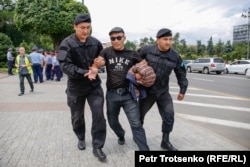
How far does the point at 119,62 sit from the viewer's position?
4.64m

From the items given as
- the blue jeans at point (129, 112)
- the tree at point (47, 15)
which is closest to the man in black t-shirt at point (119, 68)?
the blue jeans at point (129, 112)

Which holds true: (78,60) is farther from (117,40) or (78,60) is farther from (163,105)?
(163,105)

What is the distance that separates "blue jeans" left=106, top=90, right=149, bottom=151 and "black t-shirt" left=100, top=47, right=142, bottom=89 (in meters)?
0.16

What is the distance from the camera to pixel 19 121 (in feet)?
23.7

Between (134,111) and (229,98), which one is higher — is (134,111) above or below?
above

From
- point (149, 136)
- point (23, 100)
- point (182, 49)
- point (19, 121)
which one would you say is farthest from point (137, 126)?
point (182, 49)

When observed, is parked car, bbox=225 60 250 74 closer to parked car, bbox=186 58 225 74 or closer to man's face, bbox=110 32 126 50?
parked car, bbox=186 58 225 74

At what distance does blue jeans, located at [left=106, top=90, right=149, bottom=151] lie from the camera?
175 inches

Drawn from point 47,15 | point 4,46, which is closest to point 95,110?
point 47,15

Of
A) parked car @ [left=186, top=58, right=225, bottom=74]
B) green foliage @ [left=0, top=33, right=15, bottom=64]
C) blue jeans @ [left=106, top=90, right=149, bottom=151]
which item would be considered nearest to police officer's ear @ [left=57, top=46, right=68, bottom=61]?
blue jeans @ [left=106, top=90, right=149, bottom=151]

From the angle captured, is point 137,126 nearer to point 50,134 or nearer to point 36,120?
point 50,134

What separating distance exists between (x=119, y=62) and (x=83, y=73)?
0.56 meters

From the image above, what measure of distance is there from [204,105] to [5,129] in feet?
19.9

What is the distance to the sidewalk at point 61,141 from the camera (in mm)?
4570
